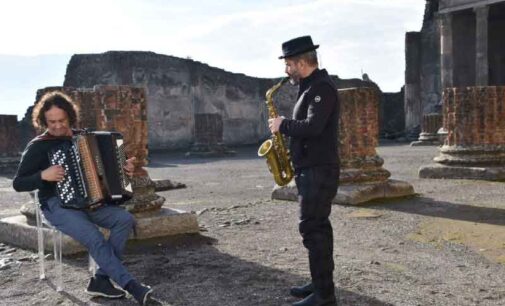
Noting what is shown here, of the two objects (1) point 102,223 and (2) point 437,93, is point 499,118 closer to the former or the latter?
(1) point 102,223

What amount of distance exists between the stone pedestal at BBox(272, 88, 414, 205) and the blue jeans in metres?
4.18

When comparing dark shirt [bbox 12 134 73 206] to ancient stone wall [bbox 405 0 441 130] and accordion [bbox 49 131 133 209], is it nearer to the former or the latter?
accordion [bbox 49 131 133 209]

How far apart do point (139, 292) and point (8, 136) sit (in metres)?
14.0

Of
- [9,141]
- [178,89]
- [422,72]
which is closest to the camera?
[9,141]

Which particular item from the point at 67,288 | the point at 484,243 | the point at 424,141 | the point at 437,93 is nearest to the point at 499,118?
the point at 484,243

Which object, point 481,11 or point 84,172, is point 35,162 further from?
point 481,11

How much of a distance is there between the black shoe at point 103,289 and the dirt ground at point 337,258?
48mm

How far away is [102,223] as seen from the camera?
156 inches

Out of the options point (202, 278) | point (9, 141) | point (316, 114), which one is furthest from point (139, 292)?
point (9, 141)

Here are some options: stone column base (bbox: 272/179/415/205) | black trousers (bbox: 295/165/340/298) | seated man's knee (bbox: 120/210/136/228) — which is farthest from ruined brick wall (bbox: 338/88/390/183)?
black trousers (bbox: 295/165/340/298)

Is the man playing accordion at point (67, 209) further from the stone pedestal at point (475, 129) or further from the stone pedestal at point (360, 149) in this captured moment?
the stone pedestal at point (475, 129)

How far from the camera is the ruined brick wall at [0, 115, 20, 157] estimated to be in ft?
52.4

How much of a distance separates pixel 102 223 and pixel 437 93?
24.7 m

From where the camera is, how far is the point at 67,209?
3.85 meters
